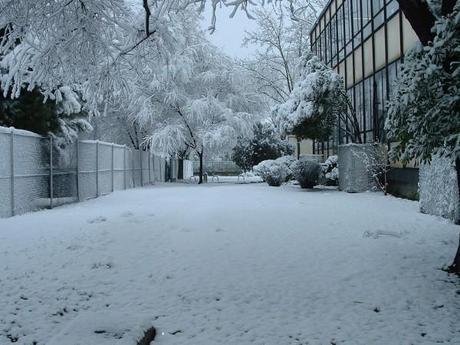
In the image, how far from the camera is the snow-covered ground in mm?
3971

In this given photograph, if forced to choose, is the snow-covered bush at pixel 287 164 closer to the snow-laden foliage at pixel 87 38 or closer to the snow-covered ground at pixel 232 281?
the snow-covered ground at pixel 232 281

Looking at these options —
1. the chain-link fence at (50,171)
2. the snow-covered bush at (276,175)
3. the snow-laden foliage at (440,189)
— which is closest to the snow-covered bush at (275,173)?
the snow-covered bush at (276,175)

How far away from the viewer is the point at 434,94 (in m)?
4.53

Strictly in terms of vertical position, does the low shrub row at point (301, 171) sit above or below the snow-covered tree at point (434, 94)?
below

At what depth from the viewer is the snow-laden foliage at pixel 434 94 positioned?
4.16 metres

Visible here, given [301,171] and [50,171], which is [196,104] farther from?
[50,171]

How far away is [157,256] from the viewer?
6.29m

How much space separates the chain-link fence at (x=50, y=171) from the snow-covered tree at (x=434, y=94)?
7.52m

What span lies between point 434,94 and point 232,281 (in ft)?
9.04

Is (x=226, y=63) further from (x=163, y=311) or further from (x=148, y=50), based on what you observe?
(x=163, y=311)

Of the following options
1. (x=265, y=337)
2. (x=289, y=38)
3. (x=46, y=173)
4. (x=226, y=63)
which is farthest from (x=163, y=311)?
(x=289, y=38)

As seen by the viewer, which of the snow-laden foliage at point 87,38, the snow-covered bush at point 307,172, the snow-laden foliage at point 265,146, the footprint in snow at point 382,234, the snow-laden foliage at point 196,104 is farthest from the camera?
the snow-laden foliage at point 265,146

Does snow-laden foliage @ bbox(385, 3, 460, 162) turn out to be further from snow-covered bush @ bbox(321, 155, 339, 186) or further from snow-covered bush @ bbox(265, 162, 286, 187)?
snow-covered bush @ bbox(265, 162, 286, 187)

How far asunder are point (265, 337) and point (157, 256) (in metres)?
2.72
